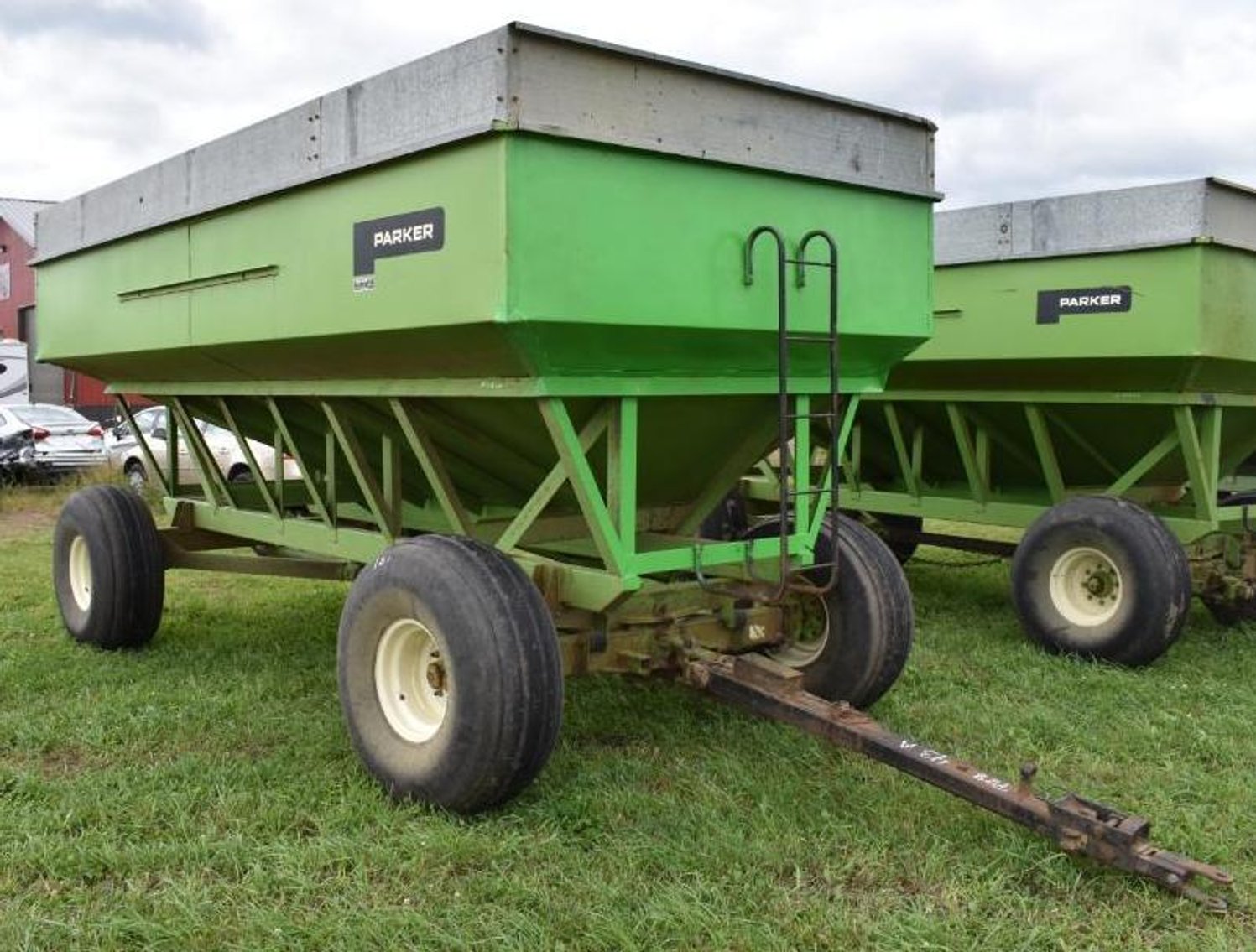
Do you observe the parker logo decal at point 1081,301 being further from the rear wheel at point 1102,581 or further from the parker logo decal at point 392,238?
the parker logo decal at point 392,238

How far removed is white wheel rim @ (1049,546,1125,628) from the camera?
245 inches

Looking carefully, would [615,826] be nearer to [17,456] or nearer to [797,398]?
[797,398]

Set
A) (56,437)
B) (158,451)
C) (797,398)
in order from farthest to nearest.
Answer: (56,437) < (158,451) < (797,398)

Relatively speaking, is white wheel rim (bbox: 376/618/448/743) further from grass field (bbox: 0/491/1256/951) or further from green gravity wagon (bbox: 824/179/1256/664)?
green gravity wagon (bbox: 824/179/1256/664)

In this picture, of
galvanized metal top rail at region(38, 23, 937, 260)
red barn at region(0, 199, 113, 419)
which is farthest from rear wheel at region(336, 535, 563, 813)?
red barn at region(0, 199, 113, 419)

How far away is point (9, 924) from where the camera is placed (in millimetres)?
3135

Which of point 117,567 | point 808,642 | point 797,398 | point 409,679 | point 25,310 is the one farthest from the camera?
point 25,310

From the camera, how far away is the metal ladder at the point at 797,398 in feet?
13.3

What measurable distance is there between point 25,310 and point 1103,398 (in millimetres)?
26412

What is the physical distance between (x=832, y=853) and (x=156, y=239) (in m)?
3.88

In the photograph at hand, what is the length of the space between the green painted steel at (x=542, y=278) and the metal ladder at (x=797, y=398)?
58mm

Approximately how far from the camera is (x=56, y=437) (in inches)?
621

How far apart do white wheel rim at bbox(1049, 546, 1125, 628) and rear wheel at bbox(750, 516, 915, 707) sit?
5.76ft

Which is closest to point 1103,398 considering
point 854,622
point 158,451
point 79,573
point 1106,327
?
point 1106,327
